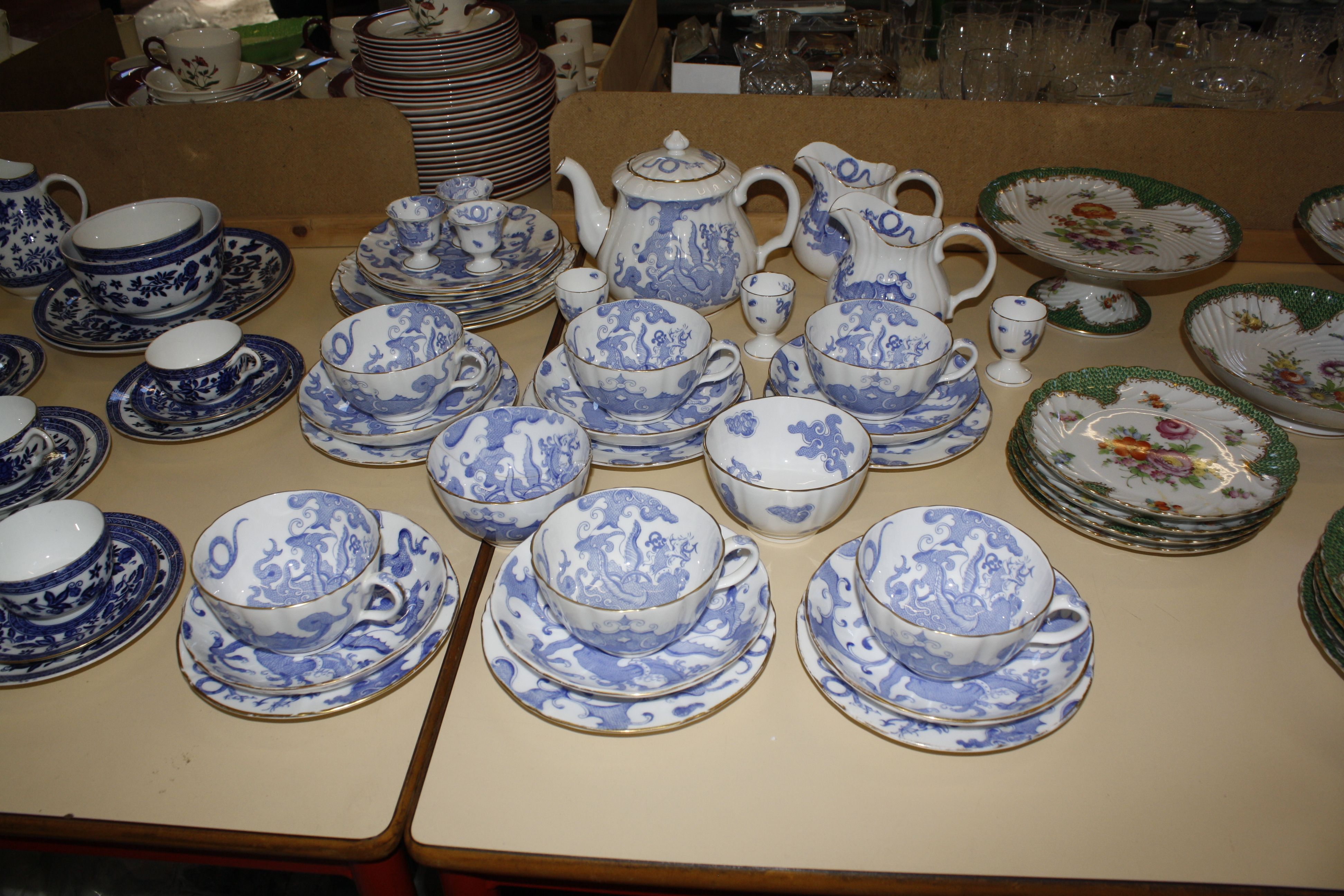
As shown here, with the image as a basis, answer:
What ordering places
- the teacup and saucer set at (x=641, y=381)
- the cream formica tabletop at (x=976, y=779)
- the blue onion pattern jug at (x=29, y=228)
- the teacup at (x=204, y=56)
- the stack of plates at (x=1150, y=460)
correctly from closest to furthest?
the cream formica tabletop at (x=976, y=779), the stack of plates at (x=1150, y=460), the teacup and saucer set at (x=641, y=381), the blue onion pattern jug at (x=29, y=228), the teacup at (x=204, y=56)

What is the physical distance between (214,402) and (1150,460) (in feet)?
3.81

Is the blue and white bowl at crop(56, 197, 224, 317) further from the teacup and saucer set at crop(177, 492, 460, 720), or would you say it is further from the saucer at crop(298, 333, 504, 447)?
the teacup and saucer set at crop(177, 492, 460, 720)

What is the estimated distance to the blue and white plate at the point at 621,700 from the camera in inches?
26.7

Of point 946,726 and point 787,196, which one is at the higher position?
point 787,196

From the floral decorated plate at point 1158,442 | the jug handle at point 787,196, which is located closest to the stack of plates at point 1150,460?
the floral decorated plate at point 1158,442

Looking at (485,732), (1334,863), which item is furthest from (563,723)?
(1334,863)

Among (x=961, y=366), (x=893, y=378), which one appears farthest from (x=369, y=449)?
(x=961, y=366)

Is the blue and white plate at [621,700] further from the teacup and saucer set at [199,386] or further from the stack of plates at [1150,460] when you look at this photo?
the teacup and saucer set at [199,386]

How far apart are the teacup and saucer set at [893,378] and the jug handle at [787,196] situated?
0.59 feet

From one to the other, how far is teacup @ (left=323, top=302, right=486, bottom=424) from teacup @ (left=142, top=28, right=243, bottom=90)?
0.78m

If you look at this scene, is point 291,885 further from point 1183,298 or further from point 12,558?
point 1183,298

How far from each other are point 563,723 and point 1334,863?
60 centimetres

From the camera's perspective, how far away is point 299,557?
841 mm

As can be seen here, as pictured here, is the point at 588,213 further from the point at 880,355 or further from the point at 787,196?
the point at 880,355
